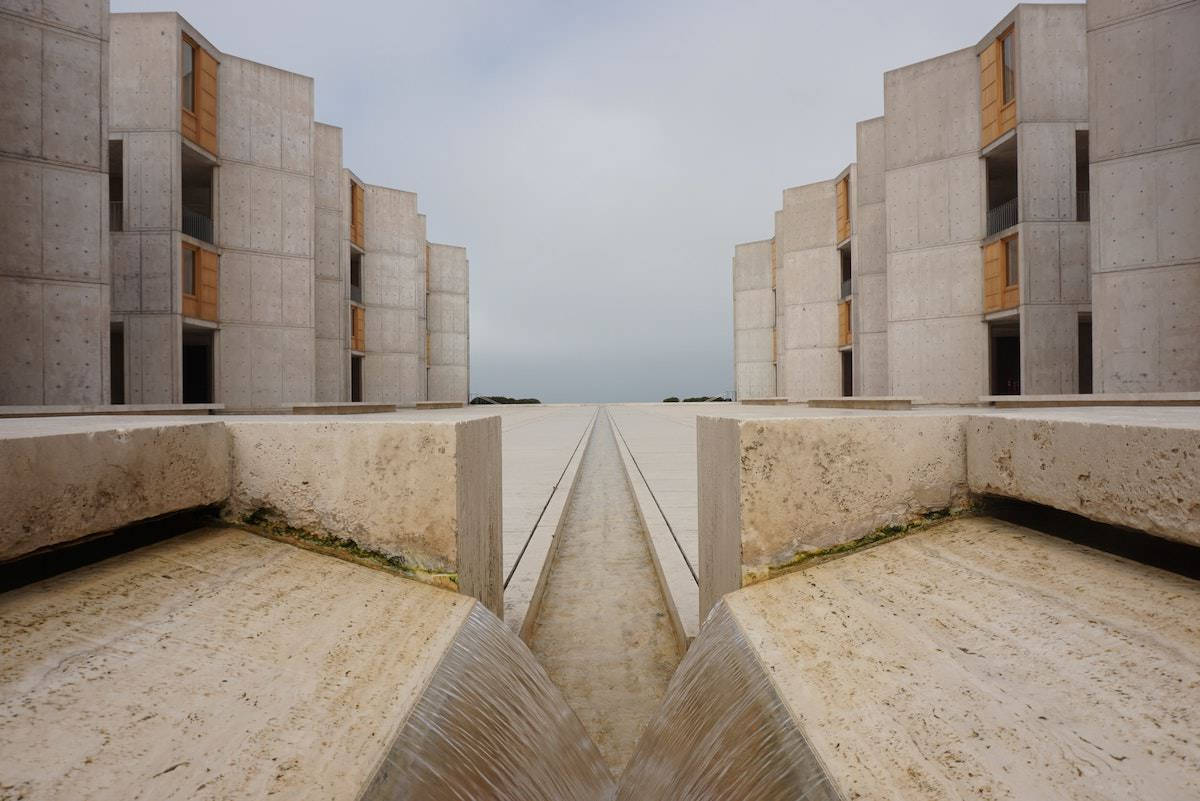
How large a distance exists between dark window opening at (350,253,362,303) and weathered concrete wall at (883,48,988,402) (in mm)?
21589

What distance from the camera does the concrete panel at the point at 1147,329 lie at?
10.7 meters

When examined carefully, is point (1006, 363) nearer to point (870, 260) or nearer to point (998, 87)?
point (870, 260)

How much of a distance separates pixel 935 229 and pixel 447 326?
2727cm

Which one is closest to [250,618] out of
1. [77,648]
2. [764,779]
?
[77,648]

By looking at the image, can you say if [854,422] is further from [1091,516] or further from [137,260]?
[137,260]

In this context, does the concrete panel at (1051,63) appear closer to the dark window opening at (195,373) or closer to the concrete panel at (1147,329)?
the concrete panel at (1147,329)

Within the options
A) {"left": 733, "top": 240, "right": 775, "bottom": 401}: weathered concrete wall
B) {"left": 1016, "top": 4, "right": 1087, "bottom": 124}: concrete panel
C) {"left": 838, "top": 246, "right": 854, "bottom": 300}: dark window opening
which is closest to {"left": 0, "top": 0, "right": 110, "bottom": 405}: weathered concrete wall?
{"left": 1016, "top": 4, "right": 1087, "bottom": 124}: concrete panel

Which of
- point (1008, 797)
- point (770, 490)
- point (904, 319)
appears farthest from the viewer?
point (904, 319)

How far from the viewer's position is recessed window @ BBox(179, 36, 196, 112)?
51.5 feet

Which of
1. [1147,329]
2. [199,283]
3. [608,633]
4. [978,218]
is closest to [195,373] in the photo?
[199,283]

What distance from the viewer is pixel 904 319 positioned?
17.8m

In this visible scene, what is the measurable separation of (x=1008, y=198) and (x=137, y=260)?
27.4m

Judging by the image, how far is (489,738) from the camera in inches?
79.9

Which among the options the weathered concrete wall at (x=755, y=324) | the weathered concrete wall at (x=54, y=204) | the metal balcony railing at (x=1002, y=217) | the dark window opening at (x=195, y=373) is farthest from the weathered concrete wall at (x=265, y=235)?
the weathered concrete wall at (x=755, y=324)
